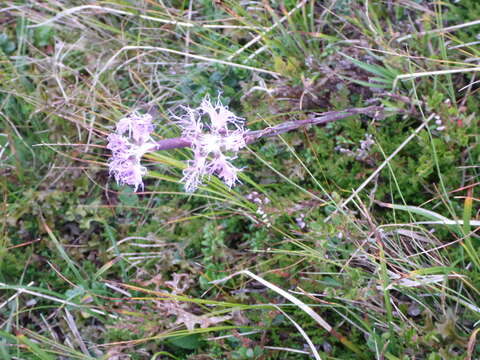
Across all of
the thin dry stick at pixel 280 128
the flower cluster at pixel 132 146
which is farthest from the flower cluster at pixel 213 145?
the flower cluster at pixel 132 146

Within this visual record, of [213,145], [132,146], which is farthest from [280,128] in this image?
[132,146]

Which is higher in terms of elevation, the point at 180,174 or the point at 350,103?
the point at 350,103

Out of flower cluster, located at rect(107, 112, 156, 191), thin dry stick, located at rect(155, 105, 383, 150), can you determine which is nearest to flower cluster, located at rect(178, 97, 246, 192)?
thin dry stick, located at rect(155, 105, 383, 150)

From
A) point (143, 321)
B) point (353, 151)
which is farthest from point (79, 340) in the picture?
point (353, 151)

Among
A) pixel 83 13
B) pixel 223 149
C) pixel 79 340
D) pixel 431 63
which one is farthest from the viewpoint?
pixel 83 13

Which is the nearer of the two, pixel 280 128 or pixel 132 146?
pixel 132 146

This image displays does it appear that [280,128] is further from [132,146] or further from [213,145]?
[132,146]

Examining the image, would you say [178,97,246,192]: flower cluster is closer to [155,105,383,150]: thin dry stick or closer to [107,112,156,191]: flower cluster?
[155,105,383,150]: thin dry stick

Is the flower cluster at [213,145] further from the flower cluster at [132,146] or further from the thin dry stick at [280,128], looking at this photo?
the flower cluster at [132,146]

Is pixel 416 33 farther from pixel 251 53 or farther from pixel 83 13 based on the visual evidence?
pixel 83 13

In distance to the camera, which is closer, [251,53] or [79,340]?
[79,340]

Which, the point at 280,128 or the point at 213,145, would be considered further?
the point at 280,128
